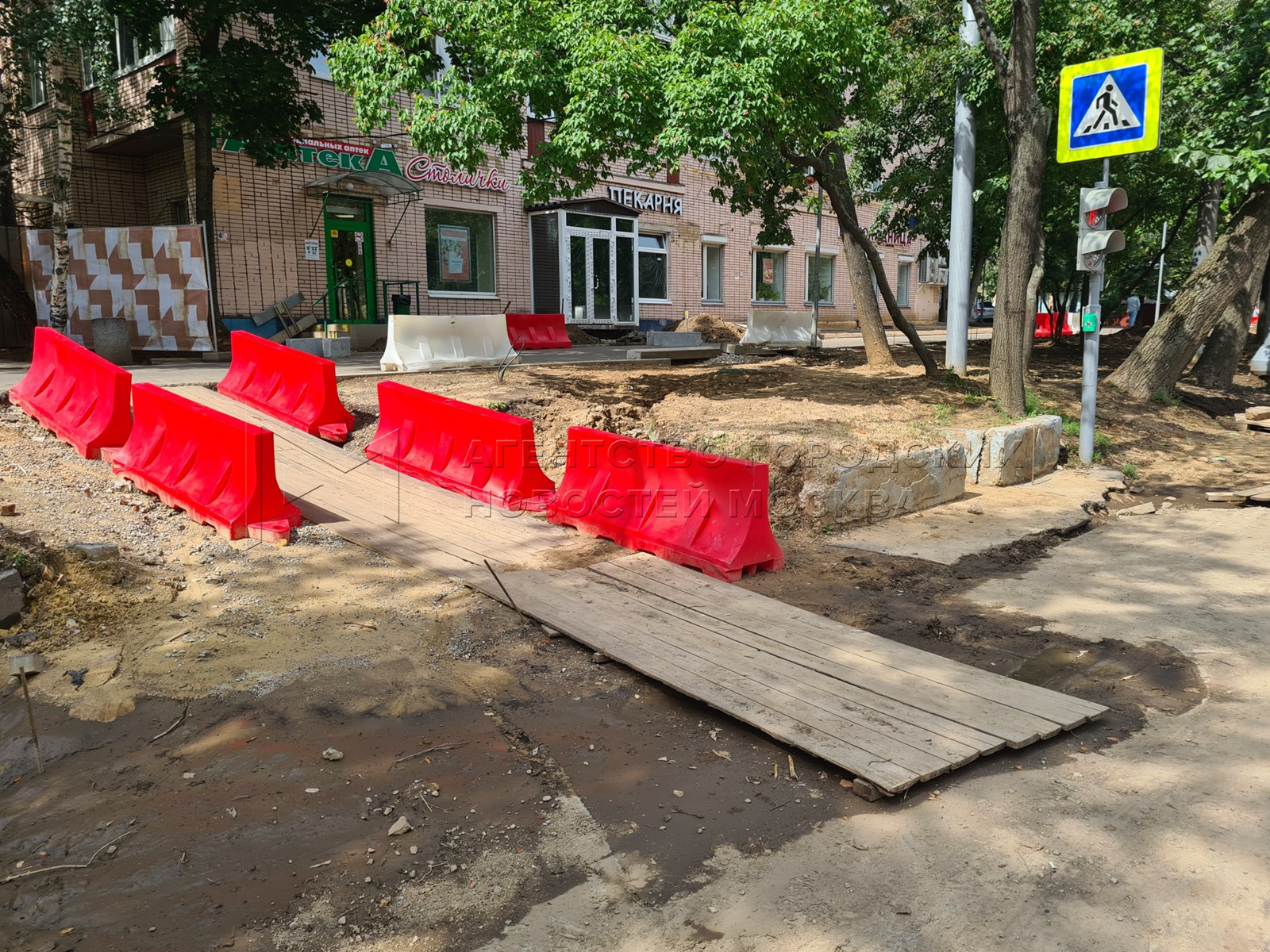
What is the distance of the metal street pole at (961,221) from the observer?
13148 millimetres

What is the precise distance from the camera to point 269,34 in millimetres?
16141

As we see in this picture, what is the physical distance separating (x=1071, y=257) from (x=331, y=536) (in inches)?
814

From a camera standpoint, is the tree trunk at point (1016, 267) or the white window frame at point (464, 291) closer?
the tree trunk at point (1016, 267)

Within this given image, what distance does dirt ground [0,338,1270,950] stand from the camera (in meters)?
2.66

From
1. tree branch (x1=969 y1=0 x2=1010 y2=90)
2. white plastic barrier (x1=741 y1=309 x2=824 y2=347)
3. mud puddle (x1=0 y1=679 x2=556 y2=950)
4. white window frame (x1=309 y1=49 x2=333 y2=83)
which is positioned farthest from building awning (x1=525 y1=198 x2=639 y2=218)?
mud puddle (x1=0 y1=679 x2=556 y2=950)

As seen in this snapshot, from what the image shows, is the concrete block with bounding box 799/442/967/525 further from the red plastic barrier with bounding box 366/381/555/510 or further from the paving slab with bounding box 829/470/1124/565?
the red plastic barrier with bounding box 366/381/555/510

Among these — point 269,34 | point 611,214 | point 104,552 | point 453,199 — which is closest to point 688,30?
point 104,552

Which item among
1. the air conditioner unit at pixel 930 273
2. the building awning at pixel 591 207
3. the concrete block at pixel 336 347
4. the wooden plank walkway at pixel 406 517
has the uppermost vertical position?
A: the building awning at pixel 591 207

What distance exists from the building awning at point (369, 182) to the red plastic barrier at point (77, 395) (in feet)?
32.0

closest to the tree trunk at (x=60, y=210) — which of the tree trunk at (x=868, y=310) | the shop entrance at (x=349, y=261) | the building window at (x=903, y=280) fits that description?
the shop entrance at (x=349, y=261)

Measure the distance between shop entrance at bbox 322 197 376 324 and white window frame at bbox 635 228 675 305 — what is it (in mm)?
8177

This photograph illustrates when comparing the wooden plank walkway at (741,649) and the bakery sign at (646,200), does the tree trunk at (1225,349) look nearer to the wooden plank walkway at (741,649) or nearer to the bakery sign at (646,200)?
the wooden plank walkway at (741,649)

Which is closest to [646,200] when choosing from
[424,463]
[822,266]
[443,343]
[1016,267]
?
[822,266]

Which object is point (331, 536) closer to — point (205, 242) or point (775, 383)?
point (775, 383)
